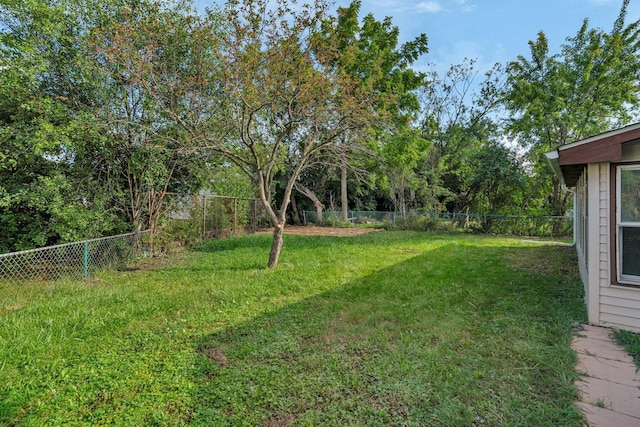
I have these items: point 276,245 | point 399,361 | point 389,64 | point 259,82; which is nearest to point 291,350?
point 399,361

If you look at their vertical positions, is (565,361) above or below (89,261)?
below

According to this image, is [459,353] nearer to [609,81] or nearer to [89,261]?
[89,261]

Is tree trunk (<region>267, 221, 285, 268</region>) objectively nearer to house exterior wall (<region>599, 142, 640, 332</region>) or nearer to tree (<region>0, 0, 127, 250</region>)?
tree (<region>0, 0, 127, 250</region>)

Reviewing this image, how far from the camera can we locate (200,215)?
8938 mm

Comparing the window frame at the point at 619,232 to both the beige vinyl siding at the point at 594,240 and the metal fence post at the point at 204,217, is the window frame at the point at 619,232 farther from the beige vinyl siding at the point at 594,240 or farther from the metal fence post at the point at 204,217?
the metal fence post at the point at 204,217

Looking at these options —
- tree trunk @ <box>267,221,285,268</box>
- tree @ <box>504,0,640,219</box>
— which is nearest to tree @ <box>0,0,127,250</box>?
tree trunk @ <box>267,221,285,268</box>

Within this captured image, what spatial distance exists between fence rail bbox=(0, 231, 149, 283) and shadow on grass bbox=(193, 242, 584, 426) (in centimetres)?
346

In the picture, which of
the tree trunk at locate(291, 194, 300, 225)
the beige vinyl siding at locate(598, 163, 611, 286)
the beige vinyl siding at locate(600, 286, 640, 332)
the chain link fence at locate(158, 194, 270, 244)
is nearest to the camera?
the beige vinyl siding at locate(600, 286, 640, 332)

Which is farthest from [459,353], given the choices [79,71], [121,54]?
[79,71]

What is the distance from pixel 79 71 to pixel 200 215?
438cm

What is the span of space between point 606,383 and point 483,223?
11.4 m

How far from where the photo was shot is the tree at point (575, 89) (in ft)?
40.3

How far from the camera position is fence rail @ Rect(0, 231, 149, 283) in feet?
14.0

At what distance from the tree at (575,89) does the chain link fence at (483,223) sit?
1.81 m
